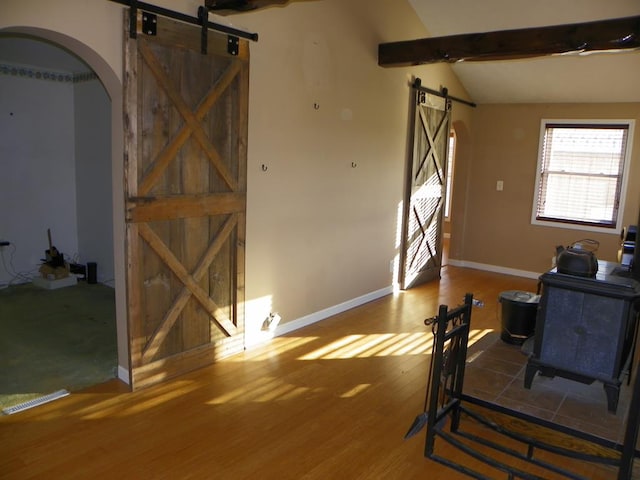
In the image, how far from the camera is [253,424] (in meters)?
3.08

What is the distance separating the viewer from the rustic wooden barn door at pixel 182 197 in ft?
10.6

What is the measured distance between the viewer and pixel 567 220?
688cm

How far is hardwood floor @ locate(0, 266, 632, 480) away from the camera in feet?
8.68

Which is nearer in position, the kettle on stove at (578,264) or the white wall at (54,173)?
the kettle on stove at (578,264)

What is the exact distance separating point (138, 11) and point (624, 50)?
3674 mm

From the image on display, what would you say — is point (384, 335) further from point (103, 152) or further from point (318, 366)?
point (103, 152)

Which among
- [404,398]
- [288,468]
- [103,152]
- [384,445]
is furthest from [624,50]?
[103,152]

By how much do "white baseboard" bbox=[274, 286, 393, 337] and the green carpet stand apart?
144 cm

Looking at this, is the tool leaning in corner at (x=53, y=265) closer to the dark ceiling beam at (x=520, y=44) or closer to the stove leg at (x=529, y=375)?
the dark ceiling beam at (x=520, y=44)

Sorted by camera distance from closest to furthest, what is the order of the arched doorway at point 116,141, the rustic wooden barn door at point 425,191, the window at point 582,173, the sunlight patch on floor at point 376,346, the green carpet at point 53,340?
the arched doorway at point 116,141 < the green carpet at point 53,340 < the sunlight patch on floor at point 376,346 < the rustic wooden barn door at point 425,191 < the window at point 582,173

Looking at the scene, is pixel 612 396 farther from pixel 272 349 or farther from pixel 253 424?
pixel 272 349

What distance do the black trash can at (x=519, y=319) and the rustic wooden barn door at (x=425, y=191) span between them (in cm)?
227

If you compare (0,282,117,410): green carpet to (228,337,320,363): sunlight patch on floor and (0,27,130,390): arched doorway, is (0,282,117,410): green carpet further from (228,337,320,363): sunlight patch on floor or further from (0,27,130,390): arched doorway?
(228,337,320,363): sunlight patch on floor

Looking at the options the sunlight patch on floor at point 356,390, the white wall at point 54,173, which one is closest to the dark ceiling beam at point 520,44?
the sunlight patch on floor at point 356,390
